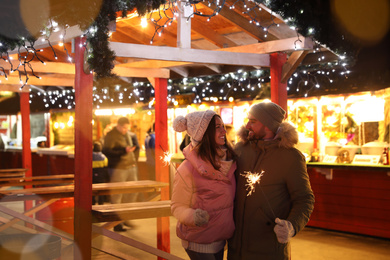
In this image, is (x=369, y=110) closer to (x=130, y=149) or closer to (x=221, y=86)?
(x=221, y=86)

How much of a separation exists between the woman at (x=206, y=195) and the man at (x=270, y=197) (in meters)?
0.09

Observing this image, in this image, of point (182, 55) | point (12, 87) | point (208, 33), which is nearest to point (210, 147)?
point (182, 55)

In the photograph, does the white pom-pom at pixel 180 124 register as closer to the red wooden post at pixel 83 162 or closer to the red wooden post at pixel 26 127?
the red wooden post at pixel 83 162

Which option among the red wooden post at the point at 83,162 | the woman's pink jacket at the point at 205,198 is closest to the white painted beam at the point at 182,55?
the red wooden post at the point at 83,162

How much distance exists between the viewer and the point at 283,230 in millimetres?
2873

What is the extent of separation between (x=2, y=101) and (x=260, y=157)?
1555 centimetres

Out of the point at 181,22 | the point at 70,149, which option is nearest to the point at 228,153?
the point at 181,22

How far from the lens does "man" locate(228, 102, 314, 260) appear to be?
10.0ft

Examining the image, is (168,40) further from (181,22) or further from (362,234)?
(362,234)

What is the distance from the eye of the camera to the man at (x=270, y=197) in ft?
10.0

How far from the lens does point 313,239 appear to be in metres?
7.42

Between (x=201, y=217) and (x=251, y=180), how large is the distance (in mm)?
436

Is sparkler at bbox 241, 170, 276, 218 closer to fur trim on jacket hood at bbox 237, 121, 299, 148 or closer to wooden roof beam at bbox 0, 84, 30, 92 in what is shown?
fur trim on jacket hood at bbox 237, 121, 299, 148

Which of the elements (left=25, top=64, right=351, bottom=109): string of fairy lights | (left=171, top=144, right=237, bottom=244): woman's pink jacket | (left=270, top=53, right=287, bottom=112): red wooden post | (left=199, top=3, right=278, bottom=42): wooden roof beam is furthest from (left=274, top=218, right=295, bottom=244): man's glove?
(left=25, top=64, right=351, bottom=109): string of fairy lights
